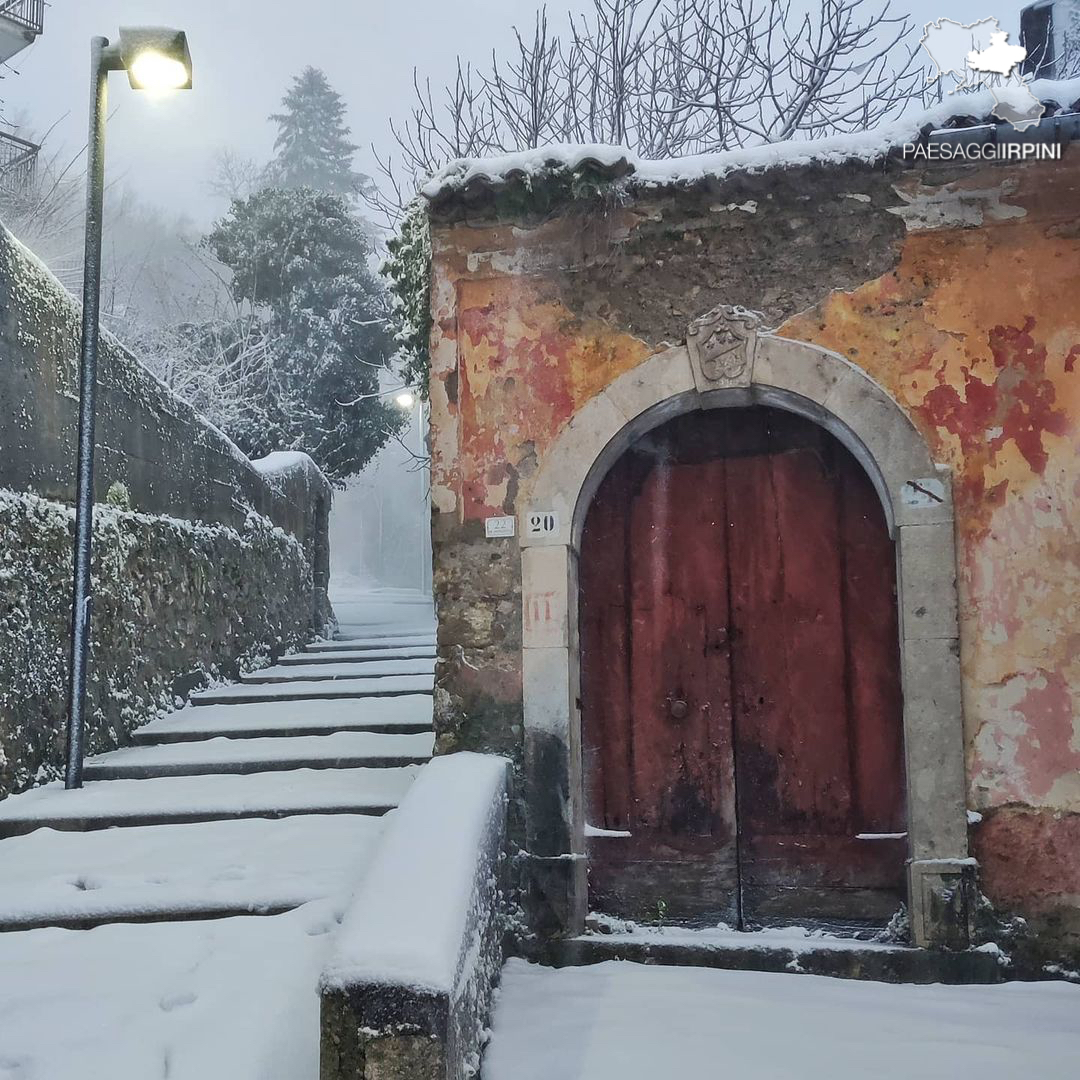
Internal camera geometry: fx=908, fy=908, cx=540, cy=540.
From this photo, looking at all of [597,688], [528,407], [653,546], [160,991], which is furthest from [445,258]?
[160,991]

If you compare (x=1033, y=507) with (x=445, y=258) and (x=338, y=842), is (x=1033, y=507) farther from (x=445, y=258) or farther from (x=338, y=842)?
(x=338, y=842)

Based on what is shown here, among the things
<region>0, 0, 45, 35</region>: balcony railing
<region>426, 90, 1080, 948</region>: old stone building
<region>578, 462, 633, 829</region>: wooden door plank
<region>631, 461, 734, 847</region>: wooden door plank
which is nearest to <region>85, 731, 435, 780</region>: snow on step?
<region>426, 90, 1080, 948</region>: old stone building

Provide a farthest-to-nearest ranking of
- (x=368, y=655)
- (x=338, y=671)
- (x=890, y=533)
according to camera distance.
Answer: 1. (x=368, y=655)
2. (x=338, y=671)
3. (x=890, y=533)

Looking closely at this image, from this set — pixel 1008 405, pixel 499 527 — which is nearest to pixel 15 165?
pixel 499 527

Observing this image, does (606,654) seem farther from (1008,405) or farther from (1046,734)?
(1008,405)

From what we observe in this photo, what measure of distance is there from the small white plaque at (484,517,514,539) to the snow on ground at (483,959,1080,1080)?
5.48 ft

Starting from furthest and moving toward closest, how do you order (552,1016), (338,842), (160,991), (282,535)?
(282,535) < (338,842) < (552,1016) < (160,991)

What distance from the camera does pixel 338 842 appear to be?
3.34 metres

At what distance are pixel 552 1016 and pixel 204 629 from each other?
3.79 meters

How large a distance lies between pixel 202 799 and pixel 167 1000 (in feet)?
4.63

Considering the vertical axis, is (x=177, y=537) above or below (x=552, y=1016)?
above

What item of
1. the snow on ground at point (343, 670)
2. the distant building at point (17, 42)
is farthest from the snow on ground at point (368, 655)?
the distant building at point (17, 42)

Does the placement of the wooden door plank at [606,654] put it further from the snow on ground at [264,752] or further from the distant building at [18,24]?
the distant building at [18,24]

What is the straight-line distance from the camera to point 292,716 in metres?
5.05
